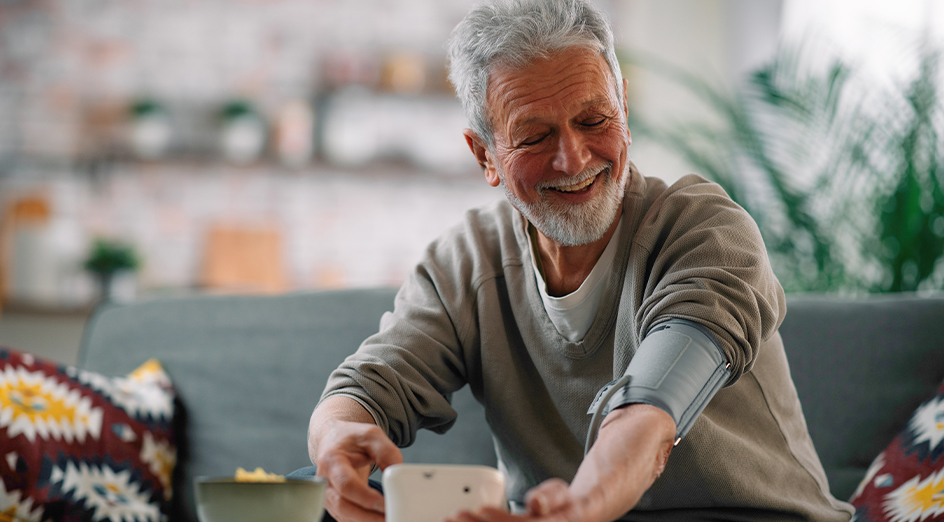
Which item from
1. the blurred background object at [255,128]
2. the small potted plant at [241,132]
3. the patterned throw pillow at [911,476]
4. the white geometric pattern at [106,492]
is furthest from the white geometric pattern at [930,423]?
the small potted plant at [241,132]

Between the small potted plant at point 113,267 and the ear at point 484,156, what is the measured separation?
2.67 metres

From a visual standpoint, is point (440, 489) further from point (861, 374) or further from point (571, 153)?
point (861, 374)

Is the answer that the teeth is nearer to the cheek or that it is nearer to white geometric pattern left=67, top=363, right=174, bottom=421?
the cheek

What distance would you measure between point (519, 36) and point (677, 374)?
1.66 feet

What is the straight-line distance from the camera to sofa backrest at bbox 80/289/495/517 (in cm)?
159

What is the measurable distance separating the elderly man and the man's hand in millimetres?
42

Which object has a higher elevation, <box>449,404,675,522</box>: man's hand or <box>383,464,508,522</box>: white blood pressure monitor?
<box>383,464,508,522</box>: white blood pressure monitor

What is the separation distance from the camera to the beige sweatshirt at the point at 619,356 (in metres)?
0.93

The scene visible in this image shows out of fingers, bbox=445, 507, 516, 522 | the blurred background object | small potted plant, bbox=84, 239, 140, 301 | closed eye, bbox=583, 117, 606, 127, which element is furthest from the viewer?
the blurred background object

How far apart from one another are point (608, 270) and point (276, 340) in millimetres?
859

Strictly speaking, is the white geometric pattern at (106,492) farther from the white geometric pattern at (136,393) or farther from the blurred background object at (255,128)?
the blurred background object at (255,128)

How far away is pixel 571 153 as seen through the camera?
1018 millimetres

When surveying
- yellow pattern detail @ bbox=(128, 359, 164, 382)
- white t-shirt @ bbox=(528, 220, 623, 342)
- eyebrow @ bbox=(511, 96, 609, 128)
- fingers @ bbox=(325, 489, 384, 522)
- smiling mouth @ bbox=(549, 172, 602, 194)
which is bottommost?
yellow pattern detail @ bbox=(128, 359, 164, 382)

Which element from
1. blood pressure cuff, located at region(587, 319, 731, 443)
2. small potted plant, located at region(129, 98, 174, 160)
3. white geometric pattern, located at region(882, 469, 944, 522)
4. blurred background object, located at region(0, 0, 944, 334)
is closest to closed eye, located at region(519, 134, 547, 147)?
blood pressure cuff, located at region(587, 319, 731, 443)
